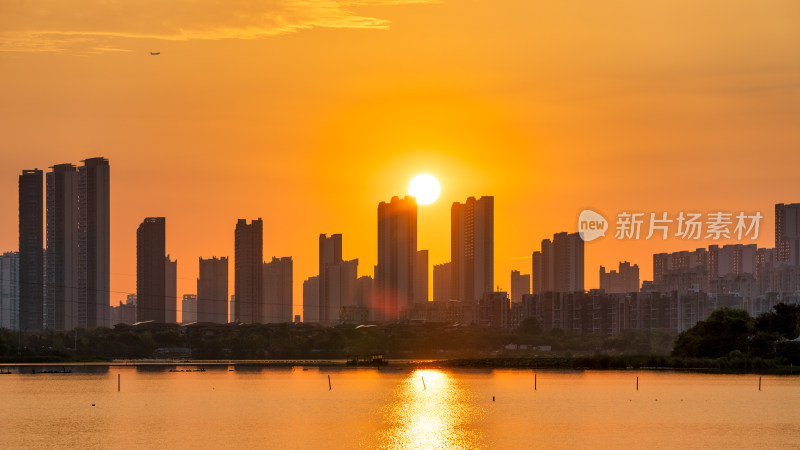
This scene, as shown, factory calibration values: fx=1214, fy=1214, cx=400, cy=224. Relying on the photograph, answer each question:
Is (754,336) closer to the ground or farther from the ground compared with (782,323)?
closer to the ground

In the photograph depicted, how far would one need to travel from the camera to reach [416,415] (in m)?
131

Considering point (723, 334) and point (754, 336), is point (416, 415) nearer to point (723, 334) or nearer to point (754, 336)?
point (723, 334)

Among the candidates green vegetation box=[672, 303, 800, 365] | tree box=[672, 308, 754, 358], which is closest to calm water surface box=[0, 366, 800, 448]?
tree box=[672, 308, 754, 358]

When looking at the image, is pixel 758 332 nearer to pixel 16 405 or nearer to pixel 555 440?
pixel 555 440

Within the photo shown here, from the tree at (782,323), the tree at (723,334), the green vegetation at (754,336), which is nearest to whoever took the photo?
the tree at (782,323)

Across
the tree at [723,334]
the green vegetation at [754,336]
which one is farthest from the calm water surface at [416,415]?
the green vegetation at [754,336]

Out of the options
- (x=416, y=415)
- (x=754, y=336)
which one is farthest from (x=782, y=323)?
(x=416, y=415)

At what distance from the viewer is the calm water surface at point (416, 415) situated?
104m

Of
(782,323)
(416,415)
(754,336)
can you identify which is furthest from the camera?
(754,336)

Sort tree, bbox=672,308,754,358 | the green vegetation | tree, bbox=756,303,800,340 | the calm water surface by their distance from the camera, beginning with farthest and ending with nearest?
1. tree, bbox=672,308,754,358
2. the green vegetation
3. tree, bbox=756,303,800,340
4. the calm water surface

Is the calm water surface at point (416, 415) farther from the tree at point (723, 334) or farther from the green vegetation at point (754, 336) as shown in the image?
the green vegetation at point (754, 336)

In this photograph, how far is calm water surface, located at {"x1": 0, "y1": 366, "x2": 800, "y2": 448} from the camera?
103688 millimetres

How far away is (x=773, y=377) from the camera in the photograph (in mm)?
173750

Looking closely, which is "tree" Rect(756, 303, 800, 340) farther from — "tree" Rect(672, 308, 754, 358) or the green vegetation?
"tree" Rect(672, 308, 754, 358)
